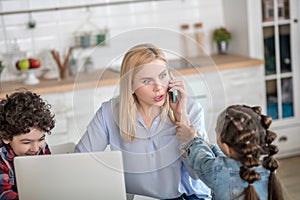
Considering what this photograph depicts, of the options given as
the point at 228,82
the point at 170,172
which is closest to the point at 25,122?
the point at 170,172

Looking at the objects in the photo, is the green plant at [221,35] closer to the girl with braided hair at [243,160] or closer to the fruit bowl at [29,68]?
the fruit bowl at [29,68]

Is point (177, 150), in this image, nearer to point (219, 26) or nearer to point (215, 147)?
point (215, 147)

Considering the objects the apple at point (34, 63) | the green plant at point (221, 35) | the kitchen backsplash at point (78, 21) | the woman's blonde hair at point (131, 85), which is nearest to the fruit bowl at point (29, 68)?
the apple at point (34, 63)

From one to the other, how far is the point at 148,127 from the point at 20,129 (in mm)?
438

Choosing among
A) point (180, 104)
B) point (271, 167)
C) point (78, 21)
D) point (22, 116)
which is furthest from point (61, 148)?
point (78, 21)

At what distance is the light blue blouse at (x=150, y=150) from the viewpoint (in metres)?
1.77

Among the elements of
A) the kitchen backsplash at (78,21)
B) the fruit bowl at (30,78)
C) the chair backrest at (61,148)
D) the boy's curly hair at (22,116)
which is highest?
the kitchen backsplash at (78,21)

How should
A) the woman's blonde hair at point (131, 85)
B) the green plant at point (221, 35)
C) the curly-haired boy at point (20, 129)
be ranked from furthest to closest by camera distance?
the green plant at point (221, 35) < the curly-haired boy at point (20, 129) < the woman's blonde hair at point (131, 85)

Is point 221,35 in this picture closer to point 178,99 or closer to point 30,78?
point 30,78

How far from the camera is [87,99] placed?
178 cm

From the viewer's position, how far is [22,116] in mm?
1851

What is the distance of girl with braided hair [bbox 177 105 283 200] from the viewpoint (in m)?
1.53

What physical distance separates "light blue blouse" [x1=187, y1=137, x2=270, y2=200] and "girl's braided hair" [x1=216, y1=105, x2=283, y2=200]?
2cm

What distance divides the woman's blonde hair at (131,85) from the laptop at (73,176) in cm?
27
